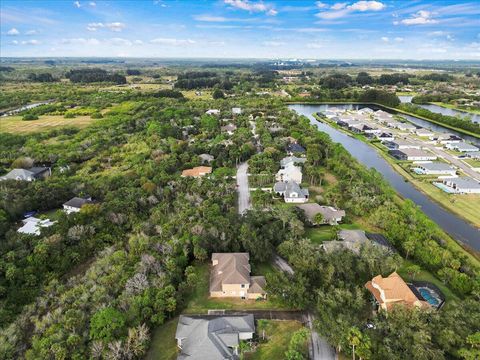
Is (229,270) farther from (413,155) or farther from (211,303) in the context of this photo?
(413,155)

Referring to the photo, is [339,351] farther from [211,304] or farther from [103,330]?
[103,330]

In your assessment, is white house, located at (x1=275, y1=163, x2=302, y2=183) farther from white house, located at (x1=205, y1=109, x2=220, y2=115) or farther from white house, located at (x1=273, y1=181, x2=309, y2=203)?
white house, located at (x1=205, y1=109, x2=220, y2=115)

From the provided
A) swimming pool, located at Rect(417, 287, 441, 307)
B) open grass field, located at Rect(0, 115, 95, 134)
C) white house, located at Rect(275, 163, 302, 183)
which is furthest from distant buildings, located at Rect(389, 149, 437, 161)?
open grass field, located at Rect(0, 115, 95, 134)

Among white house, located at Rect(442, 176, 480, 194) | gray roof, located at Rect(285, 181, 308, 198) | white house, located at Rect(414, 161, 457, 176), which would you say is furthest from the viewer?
white house, located at Rect(414, 161, 457, 176)

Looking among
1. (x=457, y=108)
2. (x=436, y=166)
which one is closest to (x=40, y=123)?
(x=436, y=166)

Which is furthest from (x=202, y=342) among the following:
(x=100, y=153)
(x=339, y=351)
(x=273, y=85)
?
(x=273, y=85)

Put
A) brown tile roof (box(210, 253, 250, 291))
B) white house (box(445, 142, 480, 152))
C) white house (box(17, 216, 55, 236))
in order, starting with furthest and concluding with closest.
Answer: white house (box(445, 142, 480, 152)) < white house (box(17, 216, 55, 236)) < brown tile roof (box(210, 253, 250, 291))

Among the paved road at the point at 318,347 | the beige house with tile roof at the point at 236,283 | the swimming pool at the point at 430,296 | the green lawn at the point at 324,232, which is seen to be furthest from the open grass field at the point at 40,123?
the swimming pool at the point at 430,296
